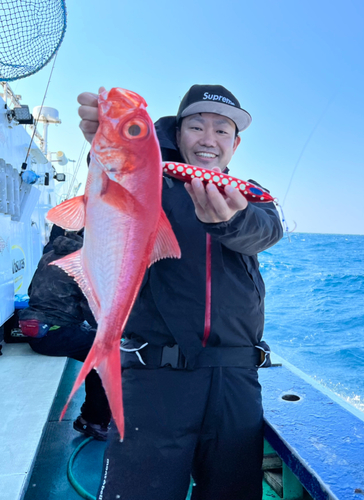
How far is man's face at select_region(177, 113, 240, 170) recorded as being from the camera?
2.18 metres

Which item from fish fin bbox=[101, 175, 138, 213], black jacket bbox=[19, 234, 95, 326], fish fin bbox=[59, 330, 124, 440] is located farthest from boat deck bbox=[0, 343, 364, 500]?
fish fin bbox=[101, 175, 138, 213]

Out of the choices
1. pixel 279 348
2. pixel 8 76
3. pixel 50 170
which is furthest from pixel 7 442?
pixel 279 348

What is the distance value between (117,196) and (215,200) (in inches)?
14.1

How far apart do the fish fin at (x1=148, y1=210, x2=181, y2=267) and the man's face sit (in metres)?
0.92

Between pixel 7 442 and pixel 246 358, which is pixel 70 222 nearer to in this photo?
pixel 246 358

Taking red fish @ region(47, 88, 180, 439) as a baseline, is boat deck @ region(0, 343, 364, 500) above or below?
below

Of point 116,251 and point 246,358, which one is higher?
point 116,251

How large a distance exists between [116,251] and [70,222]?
0.21 m

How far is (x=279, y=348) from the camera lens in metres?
13.6

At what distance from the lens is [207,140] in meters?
2.17

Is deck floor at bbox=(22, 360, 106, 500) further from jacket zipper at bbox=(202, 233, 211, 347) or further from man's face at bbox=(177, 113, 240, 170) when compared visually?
man's face at bbox=(177, 113, 240, 170)

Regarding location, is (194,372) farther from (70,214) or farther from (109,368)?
(70,214)

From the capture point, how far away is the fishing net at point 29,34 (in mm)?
2998

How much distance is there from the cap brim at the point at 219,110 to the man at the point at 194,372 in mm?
27
